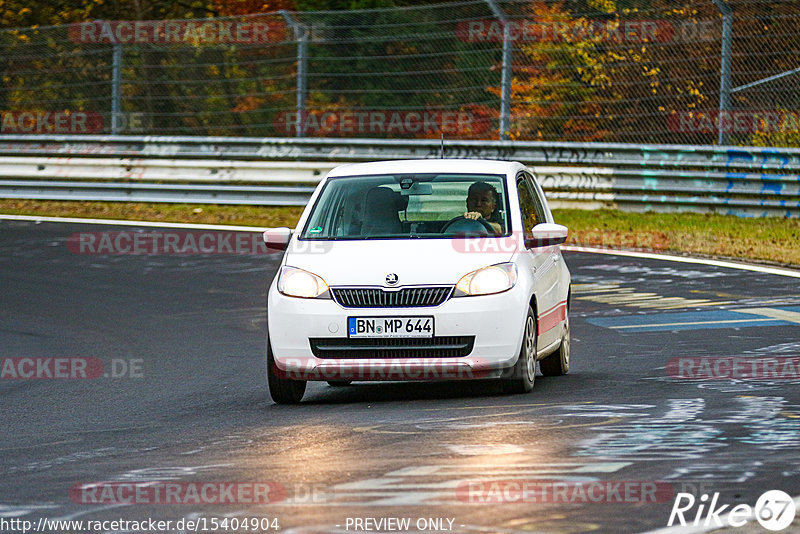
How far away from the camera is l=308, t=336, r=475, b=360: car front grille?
875 centimetres

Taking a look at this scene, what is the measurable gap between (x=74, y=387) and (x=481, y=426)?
3.67 m

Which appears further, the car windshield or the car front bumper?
the car windshield

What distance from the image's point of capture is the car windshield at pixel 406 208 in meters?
9.56

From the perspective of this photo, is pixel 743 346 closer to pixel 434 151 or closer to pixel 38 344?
pixel 38 344

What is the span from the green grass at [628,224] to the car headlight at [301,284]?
9.24 meters

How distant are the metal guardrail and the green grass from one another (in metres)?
0.20
